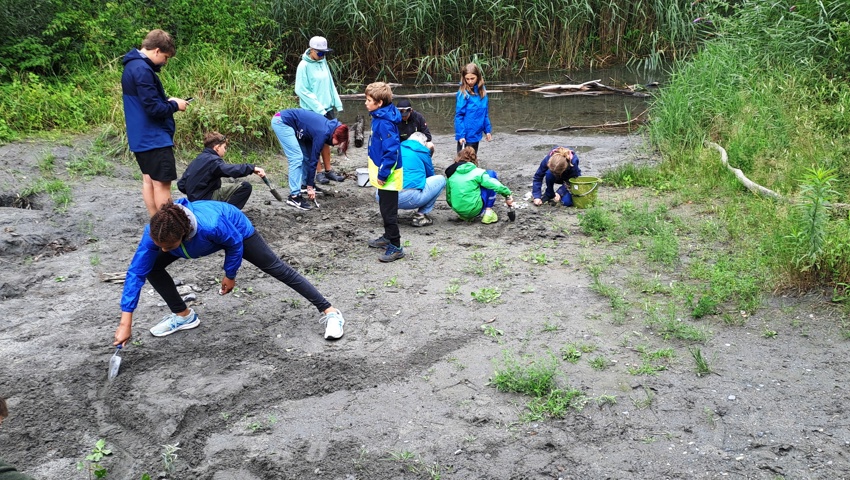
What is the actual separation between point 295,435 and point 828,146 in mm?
6552

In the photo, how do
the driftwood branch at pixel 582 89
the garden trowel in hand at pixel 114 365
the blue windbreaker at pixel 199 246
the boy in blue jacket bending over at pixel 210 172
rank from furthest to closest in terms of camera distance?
the driftwood branch at pixel 582 89
the boy in blue jacket bending over at pixel 210 172
the garden trowel in hand at pixel 114 365
the blue windbreaker at pixel 199 246

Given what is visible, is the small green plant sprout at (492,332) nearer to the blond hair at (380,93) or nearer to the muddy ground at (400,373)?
the muddy ground at (400,373)

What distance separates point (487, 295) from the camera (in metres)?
5.84

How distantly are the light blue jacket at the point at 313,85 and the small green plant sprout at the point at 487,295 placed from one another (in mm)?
3885

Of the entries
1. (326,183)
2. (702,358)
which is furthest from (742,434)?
(326,183)

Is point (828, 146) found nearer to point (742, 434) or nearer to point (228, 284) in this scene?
point (742, 434)

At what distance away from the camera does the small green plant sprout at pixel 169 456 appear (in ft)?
13.2

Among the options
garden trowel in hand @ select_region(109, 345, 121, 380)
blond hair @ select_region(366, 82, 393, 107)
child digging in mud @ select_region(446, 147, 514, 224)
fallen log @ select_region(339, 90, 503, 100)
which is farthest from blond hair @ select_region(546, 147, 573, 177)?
fallen log @ select_region(339, 90, 503, 100)

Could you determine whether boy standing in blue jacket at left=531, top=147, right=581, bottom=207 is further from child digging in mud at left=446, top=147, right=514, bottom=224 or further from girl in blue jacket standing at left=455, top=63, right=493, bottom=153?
girl in blue jacket standing at left=455, top=63, right=493, bottom=153

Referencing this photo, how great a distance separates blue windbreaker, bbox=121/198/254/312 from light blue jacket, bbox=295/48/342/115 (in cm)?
427

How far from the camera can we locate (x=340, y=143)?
8844 mm

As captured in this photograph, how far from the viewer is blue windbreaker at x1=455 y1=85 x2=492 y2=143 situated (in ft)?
29.7

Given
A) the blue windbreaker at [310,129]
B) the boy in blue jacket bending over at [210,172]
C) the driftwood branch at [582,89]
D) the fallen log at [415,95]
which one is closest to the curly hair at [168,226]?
the boy in blue jacket bending over at [210,172]

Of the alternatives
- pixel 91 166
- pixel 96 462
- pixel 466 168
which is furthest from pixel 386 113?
pixel 91 166
